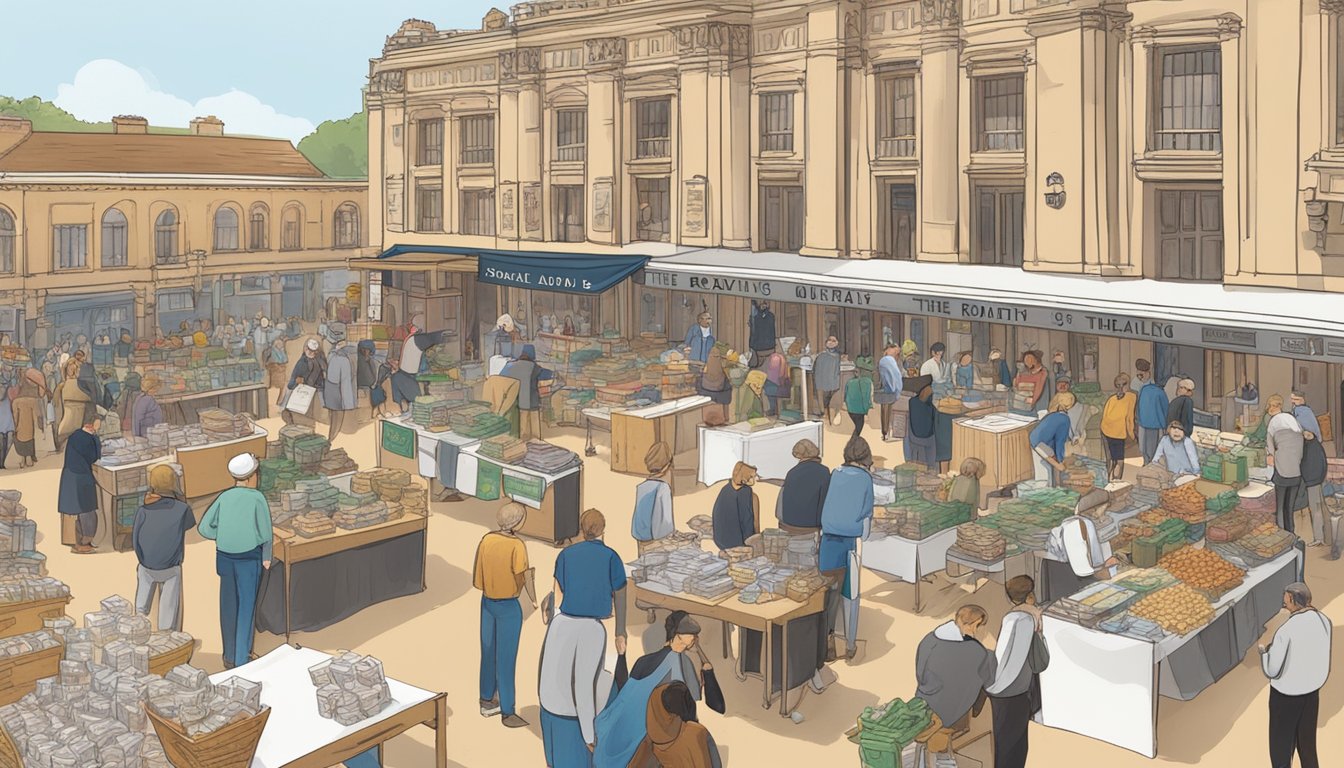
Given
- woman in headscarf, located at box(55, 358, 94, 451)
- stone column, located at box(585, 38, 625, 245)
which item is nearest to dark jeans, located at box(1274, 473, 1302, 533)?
woman in headscarf, located at box(55, 358, 94, 451)

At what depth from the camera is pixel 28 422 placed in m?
20.9

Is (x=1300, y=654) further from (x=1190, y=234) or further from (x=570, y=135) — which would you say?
(x=570, y=135)

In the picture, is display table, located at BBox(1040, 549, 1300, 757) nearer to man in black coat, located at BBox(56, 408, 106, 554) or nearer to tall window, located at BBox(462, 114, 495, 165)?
man in black coat, located at BBox(56, 408, 106, 554)

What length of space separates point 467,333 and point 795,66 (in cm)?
1304

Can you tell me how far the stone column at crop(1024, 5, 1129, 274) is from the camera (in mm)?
23172

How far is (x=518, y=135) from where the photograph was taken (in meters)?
34.2

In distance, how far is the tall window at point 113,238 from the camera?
4212 cm

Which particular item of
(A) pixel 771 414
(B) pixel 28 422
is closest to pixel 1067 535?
(A) pixel 771 414

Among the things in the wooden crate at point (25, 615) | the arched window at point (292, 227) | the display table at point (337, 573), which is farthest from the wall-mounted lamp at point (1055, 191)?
the arched window at point (292, 227)

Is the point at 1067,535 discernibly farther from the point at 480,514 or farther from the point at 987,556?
the point at 480,514

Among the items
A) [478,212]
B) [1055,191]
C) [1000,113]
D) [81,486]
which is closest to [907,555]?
[81,486]

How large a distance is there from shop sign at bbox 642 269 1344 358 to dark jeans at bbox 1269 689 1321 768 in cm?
982

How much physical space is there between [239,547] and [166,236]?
36277 millimetres

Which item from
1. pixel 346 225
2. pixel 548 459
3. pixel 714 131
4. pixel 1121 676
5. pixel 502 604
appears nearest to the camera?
pixel 1121 676
